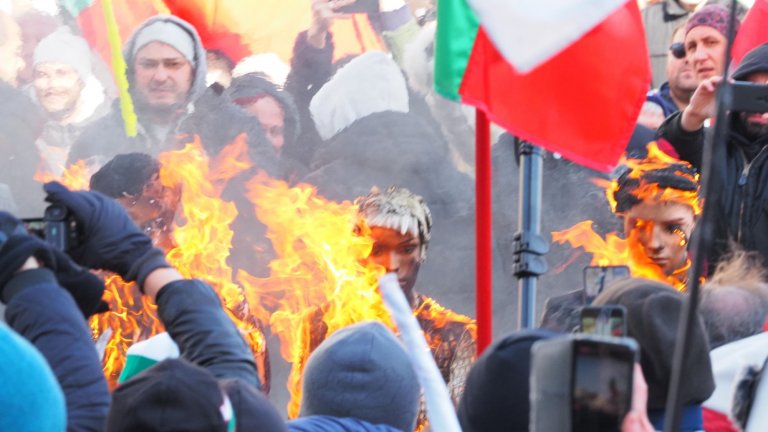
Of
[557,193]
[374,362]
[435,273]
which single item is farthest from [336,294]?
[374,362]

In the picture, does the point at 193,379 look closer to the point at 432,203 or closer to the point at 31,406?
the point at 31,406

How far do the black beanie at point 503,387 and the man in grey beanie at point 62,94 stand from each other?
621cm

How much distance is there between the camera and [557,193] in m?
7.43

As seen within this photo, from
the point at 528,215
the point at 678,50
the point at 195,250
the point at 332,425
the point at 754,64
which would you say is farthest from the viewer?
the point at 195,250

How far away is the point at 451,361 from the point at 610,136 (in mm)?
3144

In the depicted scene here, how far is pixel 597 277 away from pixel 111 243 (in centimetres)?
114

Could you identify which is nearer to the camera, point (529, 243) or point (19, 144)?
point (529, 243)

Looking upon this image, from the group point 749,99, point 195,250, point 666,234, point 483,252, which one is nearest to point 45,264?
point 749,99

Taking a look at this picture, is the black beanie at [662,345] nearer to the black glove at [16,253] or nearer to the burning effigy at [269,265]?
the black glove at [16,253]

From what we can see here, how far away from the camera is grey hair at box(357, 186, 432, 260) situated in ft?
21.1

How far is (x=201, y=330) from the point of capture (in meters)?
1.94

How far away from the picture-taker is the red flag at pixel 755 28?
4.71 metres

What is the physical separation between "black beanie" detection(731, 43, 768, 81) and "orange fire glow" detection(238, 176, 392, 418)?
2749 millimetres

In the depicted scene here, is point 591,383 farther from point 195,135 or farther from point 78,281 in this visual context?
point 195,135
